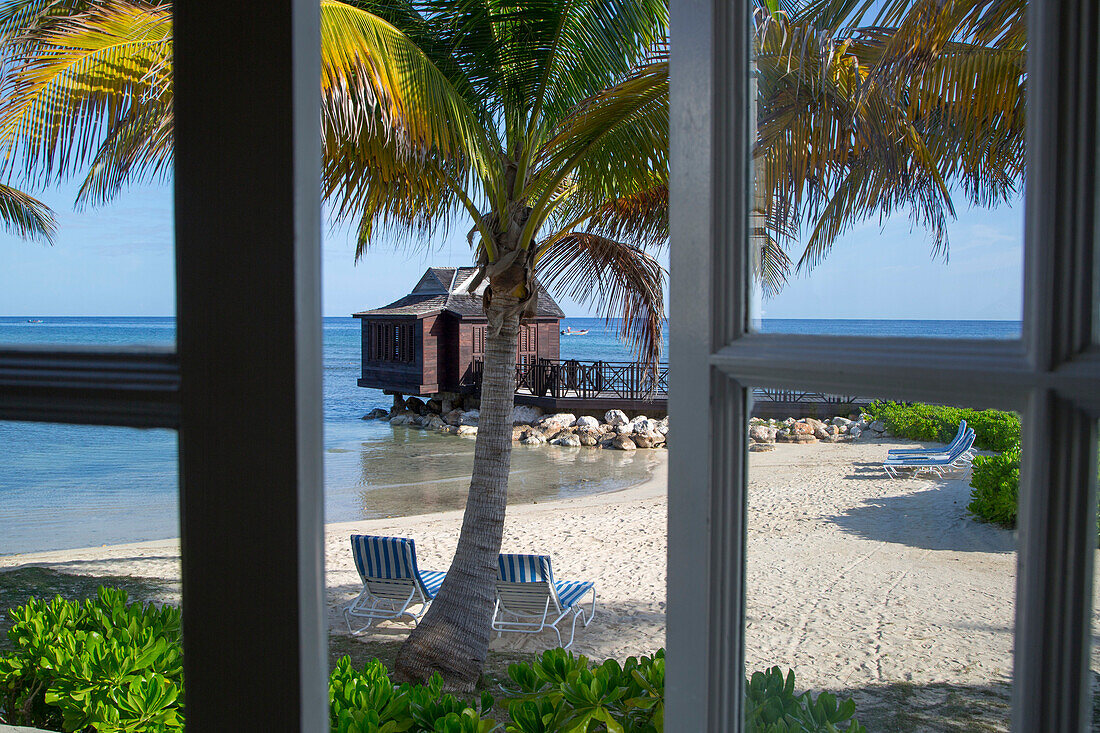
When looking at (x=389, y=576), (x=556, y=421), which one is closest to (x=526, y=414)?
(x=556, y=421)

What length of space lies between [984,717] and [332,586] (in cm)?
982

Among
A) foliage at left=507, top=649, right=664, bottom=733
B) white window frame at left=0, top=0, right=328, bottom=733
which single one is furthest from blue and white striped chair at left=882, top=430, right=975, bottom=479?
foliage at left=507, top=649, right=664, bottom=733

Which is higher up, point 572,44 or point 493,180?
point 572,44

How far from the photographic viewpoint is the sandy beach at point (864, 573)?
0.59 m

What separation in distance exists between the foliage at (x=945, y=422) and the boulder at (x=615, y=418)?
24.7m

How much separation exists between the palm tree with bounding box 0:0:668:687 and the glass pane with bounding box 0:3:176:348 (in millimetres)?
3056

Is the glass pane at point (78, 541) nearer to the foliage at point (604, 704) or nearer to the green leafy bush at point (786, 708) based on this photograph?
the green leafy bush at point (786, 708)

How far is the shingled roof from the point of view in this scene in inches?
1152

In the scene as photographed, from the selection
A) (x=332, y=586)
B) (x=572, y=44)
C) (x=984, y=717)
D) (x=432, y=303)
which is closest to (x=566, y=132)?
(x=572, y=44)

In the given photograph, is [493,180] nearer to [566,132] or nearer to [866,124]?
[566,132]

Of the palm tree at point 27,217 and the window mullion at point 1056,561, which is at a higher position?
the palm tree at point 27,217

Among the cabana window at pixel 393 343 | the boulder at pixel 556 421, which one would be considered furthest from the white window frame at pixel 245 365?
the cabana window at pixel 393 343

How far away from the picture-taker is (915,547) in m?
0.68

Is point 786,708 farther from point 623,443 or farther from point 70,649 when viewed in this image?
point 623,443
